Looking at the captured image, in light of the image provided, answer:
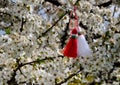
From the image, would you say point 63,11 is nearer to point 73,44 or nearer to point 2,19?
point 2,19

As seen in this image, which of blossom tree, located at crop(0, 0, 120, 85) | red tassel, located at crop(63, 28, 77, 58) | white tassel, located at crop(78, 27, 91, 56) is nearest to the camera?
blossom tree, located at crop(0, 0, 120, 85)

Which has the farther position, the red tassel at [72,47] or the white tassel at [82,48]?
the red tassel at [72,47]

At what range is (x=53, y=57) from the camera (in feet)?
28.3

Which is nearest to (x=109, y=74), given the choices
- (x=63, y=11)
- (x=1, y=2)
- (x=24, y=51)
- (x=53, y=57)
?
(x=24, y=51)

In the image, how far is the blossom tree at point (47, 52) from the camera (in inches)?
260

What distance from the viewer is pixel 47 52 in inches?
338

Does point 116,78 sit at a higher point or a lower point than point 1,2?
lower

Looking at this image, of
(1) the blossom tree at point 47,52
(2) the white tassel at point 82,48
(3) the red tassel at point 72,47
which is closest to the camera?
(1) the blossom tree at point 47,52

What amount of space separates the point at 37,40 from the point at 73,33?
1.30 m

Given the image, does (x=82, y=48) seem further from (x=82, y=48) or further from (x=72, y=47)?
(x=72, y=47)

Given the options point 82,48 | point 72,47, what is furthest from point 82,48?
point 72,47

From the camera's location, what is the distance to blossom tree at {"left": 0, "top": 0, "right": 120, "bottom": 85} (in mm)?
6613

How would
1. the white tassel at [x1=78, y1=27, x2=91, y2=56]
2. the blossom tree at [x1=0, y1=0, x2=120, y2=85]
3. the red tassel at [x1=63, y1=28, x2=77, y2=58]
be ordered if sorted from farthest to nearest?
the red tassel at [x1=63, y1=28, x2=77, y2=58] → the white tassel at [x1=78, y1=27, x2=91, y2=56] → the blossom tree at [x1=0, y1=0, x2=120, y2=85]

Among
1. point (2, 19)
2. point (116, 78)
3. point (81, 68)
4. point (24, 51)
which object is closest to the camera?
point (116, 78)
